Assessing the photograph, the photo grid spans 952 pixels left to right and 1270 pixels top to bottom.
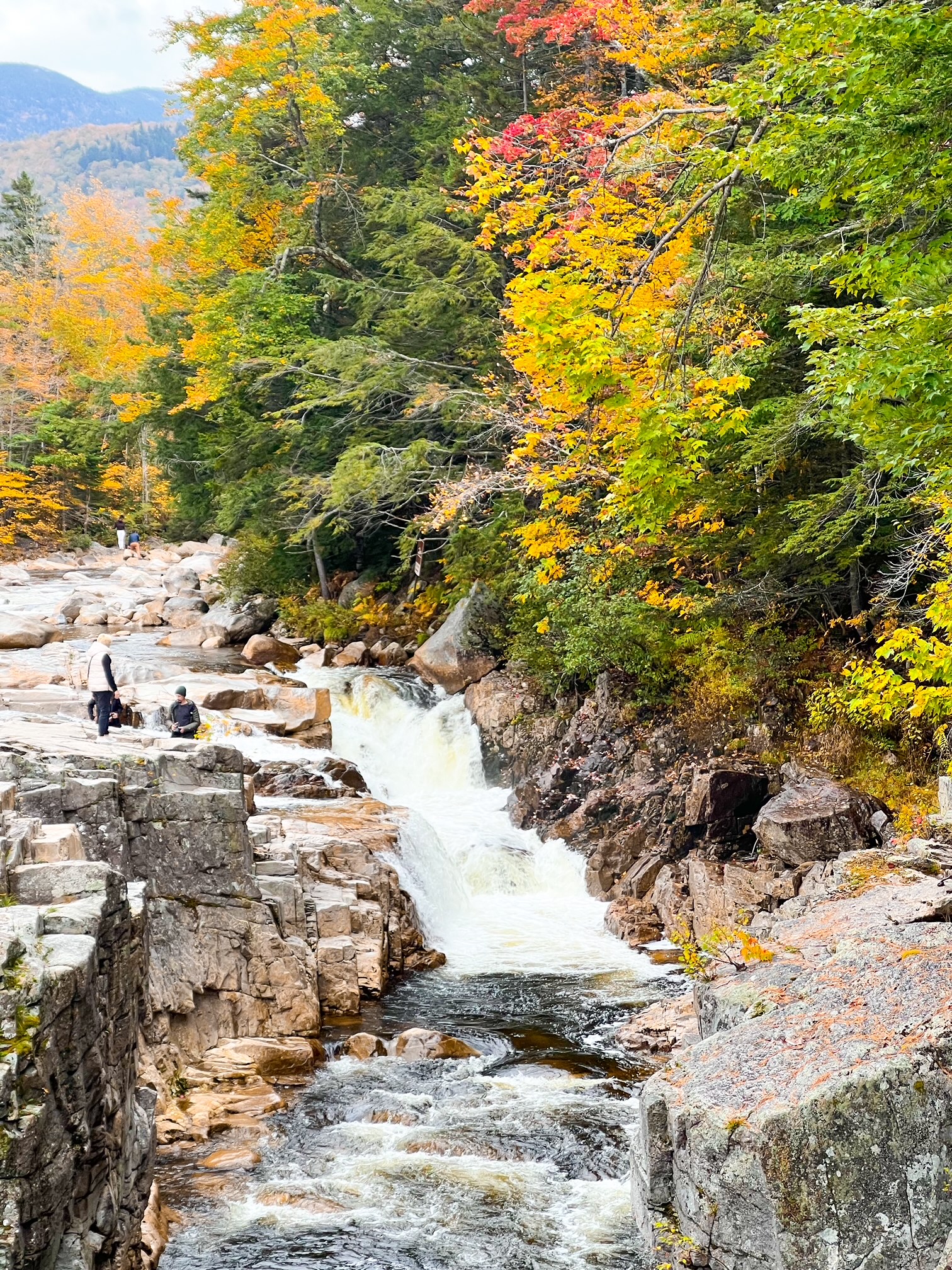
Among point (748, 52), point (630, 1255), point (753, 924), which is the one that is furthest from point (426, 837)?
point (748, 52)

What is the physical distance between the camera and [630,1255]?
764 cm

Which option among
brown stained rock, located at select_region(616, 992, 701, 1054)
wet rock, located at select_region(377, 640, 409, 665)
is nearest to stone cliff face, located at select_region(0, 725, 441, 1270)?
brown stained rock, located at select_region(616, 992, 701, 1054)

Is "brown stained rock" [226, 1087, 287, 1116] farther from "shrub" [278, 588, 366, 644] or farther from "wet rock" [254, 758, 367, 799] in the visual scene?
"shrub" [278, 588, 366, 644]

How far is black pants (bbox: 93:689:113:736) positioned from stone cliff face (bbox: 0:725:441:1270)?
1168mm

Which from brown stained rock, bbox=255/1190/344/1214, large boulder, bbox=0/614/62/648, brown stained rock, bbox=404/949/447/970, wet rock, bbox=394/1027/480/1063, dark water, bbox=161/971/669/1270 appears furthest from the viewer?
large boulder, bbox=0/614/62/648

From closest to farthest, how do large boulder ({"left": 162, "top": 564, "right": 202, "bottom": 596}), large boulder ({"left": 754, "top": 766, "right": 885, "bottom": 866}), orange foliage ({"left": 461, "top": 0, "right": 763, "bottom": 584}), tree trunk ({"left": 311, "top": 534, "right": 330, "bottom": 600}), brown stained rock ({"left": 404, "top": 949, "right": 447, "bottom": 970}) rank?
orange foliage ({"left": 461, "top": 0, "right": 763, "bottom": 584}) → large boulder ({"left": 754, "top": 766, "right": 885, "bottom": 866}) → brown stained rock ({"left": 404, "top": 949, "right": 447, "bottom": 970}) → tree trunk ({"left": 311, "top": 534, "right": 330, "bottom": 600}) → large boulder ({"left": 162, "top": 564, "right": 202, "bottom": 596})

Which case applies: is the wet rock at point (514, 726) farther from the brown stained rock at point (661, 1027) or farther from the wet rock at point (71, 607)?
the wet rock at point (71, 607)

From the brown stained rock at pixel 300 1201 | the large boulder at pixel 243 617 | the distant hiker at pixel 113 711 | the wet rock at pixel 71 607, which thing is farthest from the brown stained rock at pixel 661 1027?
the wet rock at pixel 71 607

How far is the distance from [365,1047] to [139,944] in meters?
4.44

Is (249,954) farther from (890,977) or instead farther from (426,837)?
(890,977)

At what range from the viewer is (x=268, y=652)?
25453 mm

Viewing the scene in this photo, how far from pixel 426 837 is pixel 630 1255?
9.18m

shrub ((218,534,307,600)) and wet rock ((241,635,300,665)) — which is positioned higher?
shrub ((218,534,307,600))

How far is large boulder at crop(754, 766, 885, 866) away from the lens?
13.6 m
